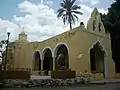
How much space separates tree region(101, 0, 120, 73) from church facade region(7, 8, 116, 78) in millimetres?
894

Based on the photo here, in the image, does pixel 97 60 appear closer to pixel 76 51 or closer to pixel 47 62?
pixel 76 51

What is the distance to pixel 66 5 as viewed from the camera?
40500 mm

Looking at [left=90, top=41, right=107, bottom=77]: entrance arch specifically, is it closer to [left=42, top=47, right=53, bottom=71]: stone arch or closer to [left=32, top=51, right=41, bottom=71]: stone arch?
[left=42, top=47, right=53, bottom=71]: stone arch

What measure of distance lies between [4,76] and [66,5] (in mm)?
26957

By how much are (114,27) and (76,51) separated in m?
7.70

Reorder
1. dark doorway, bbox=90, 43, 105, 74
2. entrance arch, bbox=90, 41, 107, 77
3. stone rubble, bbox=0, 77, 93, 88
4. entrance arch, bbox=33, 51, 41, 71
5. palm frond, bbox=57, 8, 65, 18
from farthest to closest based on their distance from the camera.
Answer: palm frond, bbox=57, 8, 65, 18
entrance arch, bbox=33, 51, 41, 71
dark doorway, bbox=90, 43, 105, 74
entrance arch, bbox=90, 41, 107, 77
stone rubble, bbox=0, 77, 93, 88

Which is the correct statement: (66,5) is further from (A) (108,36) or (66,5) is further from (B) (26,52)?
(A) (108,36)

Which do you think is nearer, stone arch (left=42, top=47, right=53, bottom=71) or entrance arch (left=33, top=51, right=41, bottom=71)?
stone arch (left=42, top=47, right=53, bottom=71)

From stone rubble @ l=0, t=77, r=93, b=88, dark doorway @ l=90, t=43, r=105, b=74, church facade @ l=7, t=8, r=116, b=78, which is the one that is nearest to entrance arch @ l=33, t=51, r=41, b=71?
church facade @ l=7, t=8, r=116, b=78

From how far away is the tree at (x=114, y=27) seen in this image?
26688 mm

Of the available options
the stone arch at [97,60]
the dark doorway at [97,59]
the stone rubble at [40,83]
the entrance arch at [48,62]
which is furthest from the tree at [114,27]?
the stone rubble at [40,83]

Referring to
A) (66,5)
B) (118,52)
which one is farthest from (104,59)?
(66,5)

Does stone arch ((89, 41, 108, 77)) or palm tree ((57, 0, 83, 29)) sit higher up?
palm tree ((57, 0, 83, 29))

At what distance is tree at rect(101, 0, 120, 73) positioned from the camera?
2669 cm
